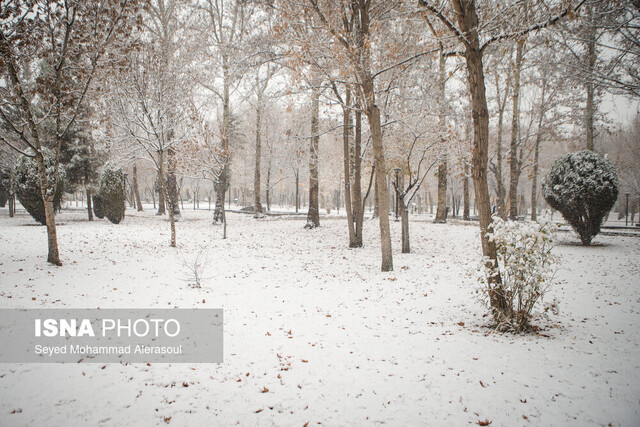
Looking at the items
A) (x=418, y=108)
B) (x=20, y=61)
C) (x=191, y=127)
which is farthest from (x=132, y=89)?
(x=418, y=108)

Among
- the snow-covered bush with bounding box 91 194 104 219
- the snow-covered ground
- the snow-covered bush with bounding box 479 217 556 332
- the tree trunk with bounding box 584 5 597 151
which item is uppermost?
the tree trunk with bounding box 584 5 597 151

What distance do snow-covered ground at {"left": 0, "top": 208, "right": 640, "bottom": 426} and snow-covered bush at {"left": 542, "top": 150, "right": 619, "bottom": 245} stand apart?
2.05 m

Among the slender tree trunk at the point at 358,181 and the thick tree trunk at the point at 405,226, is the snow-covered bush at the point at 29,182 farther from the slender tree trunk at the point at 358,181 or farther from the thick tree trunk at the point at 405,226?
the thick tree trunk at the point at 405,226

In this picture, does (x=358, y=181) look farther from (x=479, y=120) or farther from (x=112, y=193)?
(x=112, y=193)

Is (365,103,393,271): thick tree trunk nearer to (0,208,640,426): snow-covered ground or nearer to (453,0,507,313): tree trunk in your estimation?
(0,208,640,426): snow-covered ground

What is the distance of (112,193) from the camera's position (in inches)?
559

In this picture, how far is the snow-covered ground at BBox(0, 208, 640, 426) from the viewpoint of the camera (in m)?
2.55

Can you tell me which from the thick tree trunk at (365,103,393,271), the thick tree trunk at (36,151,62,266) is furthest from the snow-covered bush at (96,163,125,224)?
the thick tree trunk at (365,103,393,271)

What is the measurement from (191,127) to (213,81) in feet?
20.7

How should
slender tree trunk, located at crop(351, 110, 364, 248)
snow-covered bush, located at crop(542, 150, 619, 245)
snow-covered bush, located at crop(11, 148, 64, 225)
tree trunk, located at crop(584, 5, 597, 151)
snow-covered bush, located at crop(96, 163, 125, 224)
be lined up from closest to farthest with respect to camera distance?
→ tree trunk, located at crop(584, 5, 597, 151)
snow-covered bush, located at crop(542, 150, 619, 245)
slender tree trunk, located at crop(351, 110, 364, 248)
snow-covered bush, located at crop(11, 148, 64, 225)
snow-covered bush, located at crop(96, 163, 125, 224)

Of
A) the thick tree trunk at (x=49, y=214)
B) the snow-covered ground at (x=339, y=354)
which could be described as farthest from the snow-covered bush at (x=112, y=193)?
the thick tree trunk at (x=49, y=214)

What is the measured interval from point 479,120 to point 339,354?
3.77m

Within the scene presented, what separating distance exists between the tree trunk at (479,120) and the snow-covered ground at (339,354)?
1.51 ft

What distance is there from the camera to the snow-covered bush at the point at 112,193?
14.1 meters
